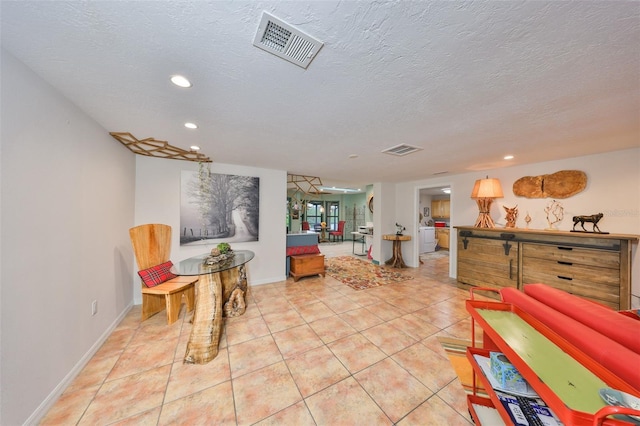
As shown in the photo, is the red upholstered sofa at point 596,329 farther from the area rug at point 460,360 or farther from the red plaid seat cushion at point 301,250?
the red plaid seat cushion at point 301,250

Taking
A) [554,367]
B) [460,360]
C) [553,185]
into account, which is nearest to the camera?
[554,367]

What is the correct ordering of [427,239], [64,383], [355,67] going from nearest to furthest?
[355,67] → [64,383] → [427,239]

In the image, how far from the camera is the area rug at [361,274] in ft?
13.0

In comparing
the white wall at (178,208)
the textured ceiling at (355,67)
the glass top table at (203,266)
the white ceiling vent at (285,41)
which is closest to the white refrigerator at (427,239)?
the textured ceiling at (355,67)

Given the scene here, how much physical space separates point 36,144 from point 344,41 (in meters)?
2.13

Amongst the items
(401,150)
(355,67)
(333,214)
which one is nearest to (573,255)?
(401,150)

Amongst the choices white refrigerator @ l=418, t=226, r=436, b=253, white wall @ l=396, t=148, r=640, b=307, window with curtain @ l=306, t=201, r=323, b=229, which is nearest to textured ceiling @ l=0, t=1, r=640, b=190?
white wall @ l=396, t=148, r=640, b=307

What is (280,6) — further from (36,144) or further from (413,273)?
(413,273)

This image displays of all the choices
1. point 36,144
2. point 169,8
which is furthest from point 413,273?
point 36,144

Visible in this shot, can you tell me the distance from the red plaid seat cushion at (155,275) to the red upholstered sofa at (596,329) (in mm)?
3367

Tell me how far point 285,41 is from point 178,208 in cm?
315

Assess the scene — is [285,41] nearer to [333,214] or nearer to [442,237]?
[442,237]

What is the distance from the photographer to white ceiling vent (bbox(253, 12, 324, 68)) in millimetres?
927

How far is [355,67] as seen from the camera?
1190 mm
